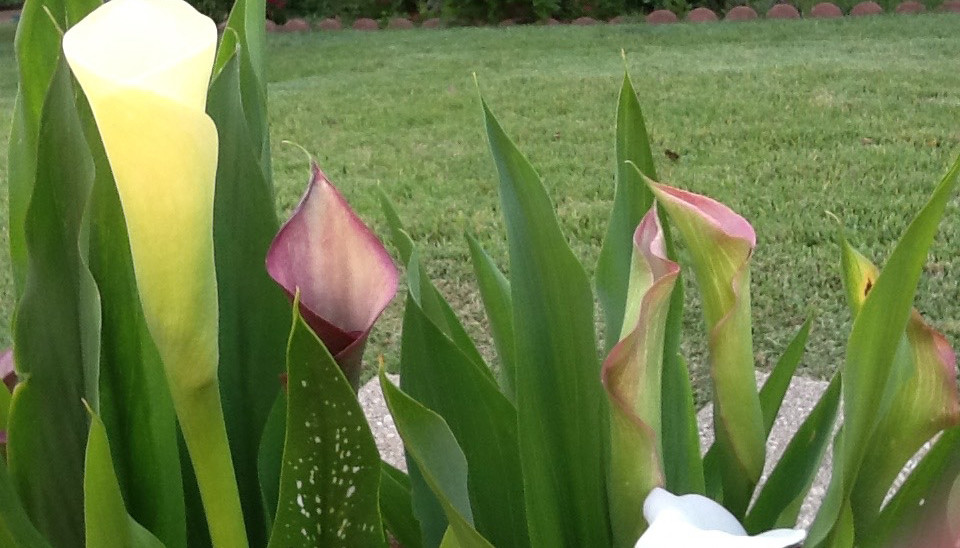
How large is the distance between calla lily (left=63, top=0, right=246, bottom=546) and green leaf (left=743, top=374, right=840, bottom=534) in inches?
10.0

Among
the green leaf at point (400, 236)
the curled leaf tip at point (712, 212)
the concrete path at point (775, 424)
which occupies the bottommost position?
the concrete path at point (775, 424)

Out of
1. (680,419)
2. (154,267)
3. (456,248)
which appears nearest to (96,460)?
(154,267)

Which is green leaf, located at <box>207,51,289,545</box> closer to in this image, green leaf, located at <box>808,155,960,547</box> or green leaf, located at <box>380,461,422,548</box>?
green leaf, located at <box>380,461,422,548</box>

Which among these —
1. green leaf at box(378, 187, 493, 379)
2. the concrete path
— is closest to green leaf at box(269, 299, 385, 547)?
green leaf at box(378, 187, 493, 379)

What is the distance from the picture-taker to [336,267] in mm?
343

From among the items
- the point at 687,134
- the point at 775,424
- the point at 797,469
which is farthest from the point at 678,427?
the point at 687,134

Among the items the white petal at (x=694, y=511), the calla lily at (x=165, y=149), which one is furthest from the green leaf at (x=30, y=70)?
the white petal at (x=694, y=511)

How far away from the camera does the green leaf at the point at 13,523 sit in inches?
11.3

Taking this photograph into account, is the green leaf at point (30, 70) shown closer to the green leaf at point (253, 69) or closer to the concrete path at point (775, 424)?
the green leaf at point (253, 69)

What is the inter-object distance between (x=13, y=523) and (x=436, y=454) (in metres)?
0.13

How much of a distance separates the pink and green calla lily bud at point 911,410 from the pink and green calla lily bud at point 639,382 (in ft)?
0.26

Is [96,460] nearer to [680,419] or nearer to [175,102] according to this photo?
[175,102]

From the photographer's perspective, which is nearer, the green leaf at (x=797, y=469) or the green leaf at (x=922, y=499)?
the green leaf at (x=922, y=499)

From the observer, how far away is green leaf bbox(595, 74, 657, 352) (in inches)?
16.2
